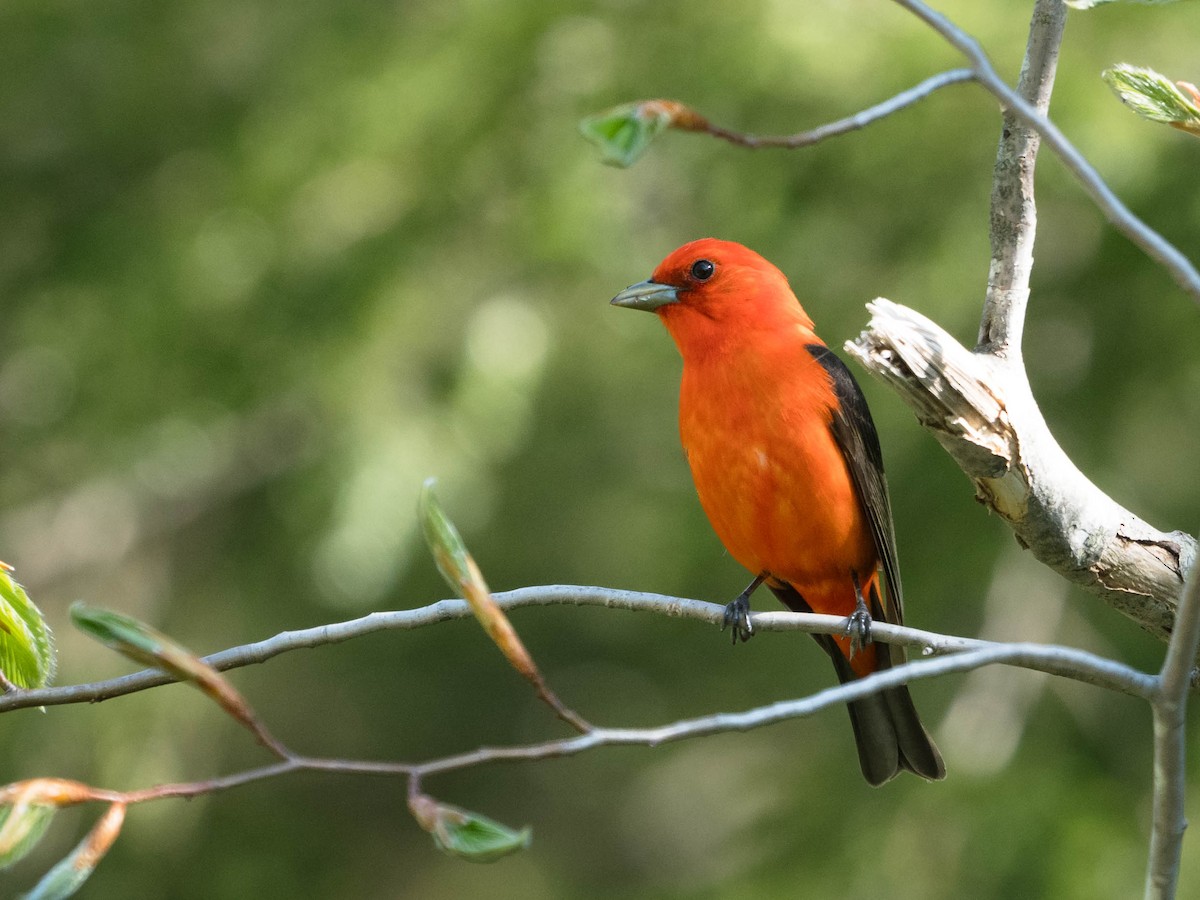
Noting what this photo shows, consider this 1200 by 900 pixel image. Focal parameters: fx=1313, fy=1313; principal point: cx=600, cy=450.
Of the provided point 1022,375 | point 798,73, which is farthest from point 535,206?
point 1022,375

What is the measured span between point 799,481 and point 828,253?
2.08m

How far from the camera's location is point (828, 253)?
18.9 ft

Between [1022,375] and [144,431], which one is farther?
[144,431]

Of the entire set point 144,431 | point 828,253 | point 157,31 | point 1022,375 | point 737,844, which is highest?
point 1022,375

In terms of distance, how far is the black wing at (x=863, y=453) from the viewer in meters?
4.04

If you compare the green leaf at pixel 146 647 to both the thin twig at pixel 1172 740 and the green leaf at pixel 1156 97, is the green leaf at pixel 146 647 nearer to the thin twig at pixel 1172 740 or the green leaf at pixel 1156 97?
Result: the thin twig at pixel 1172 740

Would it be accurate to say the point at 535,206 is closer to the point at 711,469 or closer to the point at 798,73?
the point at 798,73

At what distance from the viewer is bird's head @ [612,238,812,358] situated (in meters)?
4.35

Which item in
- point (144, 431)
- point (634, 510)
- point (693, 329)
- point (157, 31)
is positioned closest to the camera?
point (693, 329)

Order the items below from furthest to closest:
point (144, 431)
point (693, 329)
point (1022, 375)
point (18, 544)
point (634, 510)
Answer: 1. point (634, 510)
2. point (18, 544)
3. point (144, 431)
4. point (693, 329)
5. point (1022, 375)

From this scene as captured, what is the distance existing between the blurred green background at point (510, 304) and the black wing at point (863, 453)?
4.15 ft

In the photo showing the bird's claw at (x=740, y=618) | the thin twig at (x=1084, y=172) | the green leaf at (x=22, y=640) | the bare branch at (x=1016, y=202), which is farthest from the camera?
the bird's claw at (x=740, y=618)

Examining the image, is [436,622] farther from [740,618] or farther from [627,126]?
[740,618]

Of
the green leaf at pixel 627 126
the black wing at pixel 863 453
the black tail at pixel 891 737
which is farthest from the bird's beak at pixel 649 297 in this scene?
the green leaf at pixel 627 126
